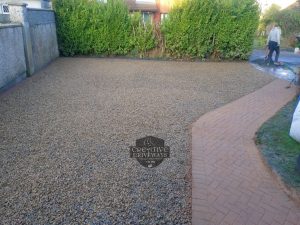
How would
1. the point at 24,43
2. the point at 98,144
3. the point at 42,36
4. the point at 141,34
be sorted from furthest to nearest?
the point at 141,34 < the point at 42,36 < the point at 24,43 < the point at 98,144

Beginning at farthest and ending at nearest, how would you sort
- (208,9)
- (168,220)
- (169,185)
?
1. (208,9)
2. (169,185)
3. (168,220)

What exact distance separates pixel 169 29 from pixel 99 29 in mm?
3419

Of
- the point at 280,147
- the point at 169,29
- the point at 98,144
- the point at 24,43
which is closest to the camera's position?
the point at 280,147

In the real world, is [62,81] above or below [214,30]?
below

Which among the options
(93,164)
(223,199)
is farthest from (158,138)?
(223,199)

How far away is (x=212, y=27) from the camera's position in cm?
1296

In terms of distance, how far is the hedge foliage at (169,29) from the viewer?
12766 mm

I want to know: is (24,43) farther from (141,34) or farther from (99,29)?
(141,34)

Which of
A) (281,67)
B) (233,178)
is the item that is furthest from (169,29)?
(233,178)

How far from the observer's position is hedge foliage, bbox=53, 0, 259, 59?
12.8 m

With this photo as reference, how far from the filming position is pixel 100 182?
3.60 m

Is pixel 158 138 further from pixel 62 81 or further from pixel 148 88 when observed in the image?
pixel 62 81

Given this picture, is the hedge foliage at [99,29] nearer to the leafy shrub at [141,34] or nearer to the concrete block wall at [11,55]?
the leafy shrub at [141,34]

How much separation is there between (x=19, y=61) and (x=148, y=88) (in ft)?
13.6
